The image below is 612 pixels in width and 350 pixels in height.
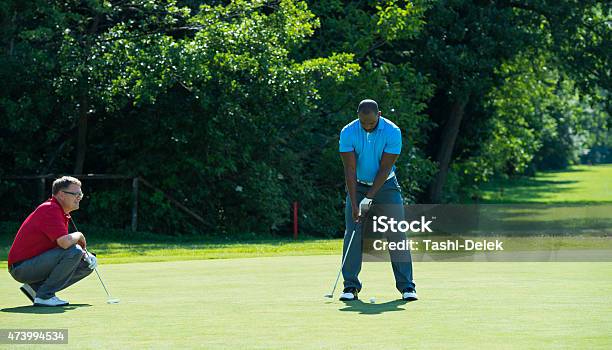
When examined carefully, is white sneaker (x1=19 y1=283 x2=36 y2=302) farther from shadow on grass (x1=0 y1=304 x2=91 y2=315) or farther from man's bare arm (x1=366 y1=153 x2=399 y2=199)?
man's bare arm (x1=366 y1=153 x2=399 y2=199)

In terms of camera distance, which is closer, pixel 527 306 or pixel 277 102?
pixel 527 306

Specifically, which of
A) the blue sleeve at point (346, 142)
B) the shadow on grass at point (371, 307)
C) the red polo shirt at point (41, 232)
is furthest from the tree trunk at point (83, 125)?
the shadow on grass at point (371, 307)

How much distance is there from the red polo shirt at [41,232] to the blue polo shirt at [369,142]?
2.75m

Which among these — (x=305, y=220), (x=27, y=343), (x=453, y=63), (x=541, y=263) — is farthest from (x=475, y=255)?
(x=453, y=63)

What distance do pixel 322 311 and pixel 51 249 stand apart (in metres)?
2.68

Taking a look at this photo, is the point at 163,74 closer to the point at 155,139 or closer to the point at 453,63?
the point at 155,139

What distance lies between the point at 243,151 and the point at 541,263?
13.0 meters

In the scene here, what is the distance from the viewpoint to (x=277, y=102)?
26.7m

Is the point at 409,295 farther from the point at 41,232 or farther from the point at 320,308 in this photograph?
the point at 41,232

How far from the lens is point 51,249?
10.6 meters

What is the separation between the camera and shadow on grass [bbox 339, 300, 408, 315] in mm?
9828

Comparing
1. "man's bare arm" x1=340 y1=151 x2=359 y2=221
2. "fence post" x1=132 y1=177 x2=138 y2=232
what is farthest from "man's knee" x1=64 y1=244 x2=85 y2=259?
"fence post" x1=132 y1=177 x2=138 y2=232

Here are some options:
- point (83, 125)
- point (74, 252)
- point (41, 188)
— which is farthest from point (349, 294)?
point (83, 125)

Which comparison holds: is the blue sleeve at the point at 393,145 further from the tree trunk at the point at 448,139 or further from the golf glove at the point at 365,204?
the tree trunk at the point at 448,139
